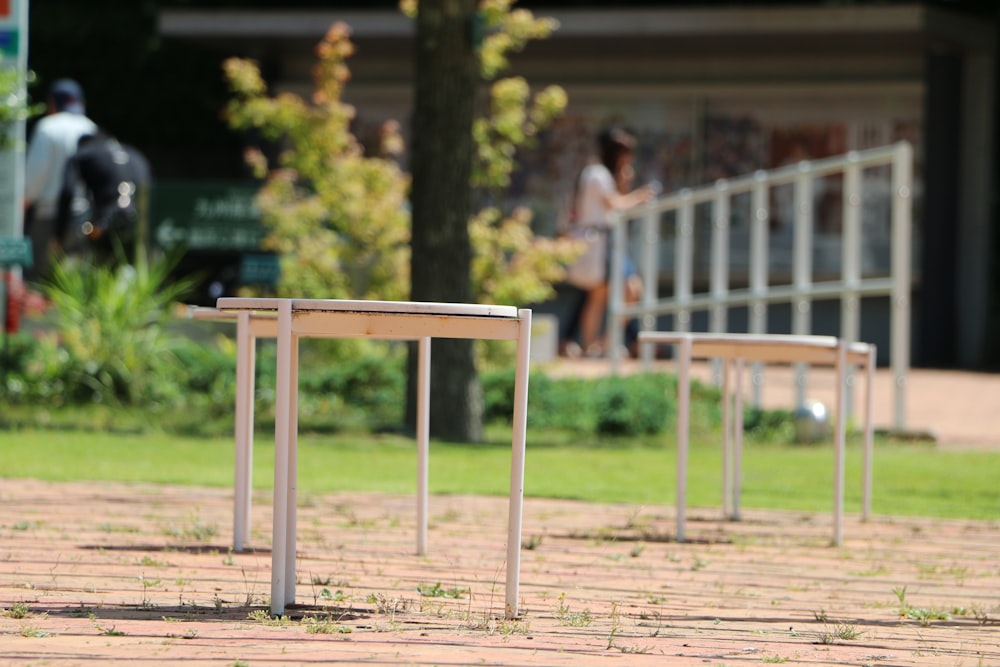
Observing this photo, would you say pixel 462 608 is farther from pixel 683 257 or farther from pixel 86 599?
pixel 683 257

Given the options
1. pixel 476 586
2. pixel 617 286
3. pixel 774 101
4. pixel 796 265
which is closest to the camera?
pixel 476 586

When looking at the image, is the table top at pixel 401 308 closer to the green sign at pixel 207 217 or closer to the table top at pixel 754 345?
the table top at pixel 754 345

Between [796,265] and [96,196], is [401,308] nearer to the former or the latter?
[796,265]

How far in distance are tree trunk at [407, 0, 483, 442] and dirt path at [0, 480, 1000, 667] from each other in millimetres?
2770

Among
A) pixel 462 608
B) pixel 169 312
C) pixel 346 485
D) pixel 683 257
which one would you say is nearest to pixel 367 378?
pixel 169 312

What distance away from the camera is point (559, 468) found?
8.88 metres

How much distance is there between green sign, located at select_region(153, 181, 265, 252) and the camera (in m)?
15.6

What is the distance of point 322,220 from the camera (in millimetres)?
13195

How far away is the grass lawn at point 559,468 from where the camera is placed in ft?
25.0

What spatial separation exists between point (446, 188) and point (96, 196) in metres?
3.82

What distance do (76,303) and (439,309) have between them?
7973 millimetres

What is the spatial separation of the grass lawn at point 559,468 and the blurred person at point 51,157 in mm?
4081

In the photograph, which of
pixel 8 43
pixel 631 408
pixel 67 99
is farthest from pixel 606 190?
pixel 8 43

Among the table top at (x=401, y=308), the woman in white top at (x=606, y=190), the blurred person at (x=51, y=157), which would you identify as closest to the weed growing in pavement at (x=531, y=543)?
the table top at (x=401, y=308)
